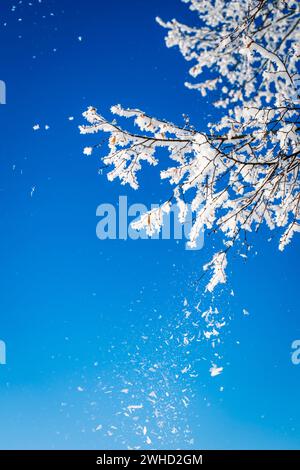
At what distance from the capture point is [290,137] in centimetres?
228

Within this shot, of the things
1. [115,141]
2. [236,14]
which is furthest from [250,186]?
[236,14]

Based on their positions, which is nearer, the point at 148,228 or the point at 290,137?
the point at 290,137

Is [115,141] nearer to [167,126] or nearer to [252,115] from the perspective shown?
[167,126]

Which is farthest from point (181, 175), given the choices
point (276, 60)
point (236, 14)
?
point (236, 14)

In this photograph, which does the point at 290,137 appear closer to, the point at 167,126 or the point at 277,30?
the point at 167,126

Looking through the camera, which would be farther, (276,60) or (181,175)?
(181,175)

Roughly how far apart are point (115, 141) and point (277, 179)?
1.17 metres
